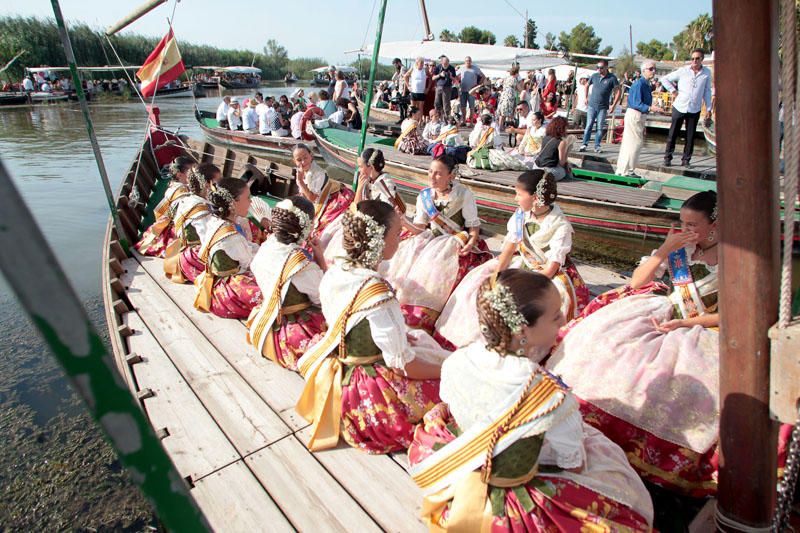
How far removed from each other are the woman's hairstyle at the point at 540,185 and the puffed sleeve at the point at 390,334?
1596 millimetres

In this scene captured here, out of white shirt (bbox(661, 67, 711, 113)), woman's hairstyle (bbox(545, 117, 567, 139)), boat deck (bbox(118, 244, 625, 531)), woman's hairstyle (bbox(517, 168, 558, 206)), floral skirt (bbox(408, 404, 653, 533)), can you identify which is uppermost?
white shirt (bbox(661, 67, 711, 113))

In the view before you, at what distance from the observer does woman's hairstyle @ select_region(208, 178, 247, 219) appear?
4.24 m

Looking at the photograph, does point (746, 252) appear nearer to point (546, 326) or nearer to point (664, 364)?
point (546, 326)

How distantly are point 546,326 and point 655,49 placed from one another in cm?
7671

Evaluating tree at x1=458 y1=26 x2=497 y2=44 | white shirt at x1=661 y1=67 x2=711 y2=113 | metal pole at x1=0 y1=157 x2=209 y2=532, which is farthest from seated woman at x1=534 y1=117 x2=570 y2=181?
tree at x1=458 y1=26 x2=497 y2=44

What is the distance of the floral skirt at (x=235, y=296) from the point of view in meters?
4.04

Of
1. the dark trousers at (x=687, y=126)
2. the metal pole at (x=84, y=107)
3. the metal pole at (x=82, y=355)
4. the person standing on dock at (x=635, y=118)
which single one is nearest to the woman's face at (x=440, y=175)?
the metal pole at (x=84, y=107)

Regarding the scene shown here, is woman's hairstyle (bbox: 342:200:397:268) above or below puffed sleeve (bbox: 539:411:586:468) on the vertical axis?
above

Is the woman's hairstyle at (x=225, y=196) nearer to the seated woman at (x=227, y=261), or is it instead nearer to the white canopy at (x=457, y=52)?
the seated woman at (x=227, y=261)

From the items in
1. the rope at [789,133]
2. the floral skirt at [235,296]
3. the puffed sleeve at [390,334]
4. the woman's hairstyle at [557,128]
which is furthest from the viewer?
the woman's hairstyle at [557,128]

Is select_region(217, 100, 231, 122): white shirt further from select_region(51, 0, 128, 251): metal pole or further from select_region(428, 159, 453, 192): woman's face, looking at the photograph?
select_region(428, 159, 453, 192): woman's face

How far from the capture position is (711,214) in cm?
270

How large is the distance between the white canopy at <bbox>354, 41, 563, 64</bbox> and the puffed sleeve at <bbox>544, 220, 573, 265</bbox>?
14.5 m

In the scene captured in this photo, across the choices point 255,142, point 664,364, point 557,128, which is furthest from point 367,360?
point 255,142
